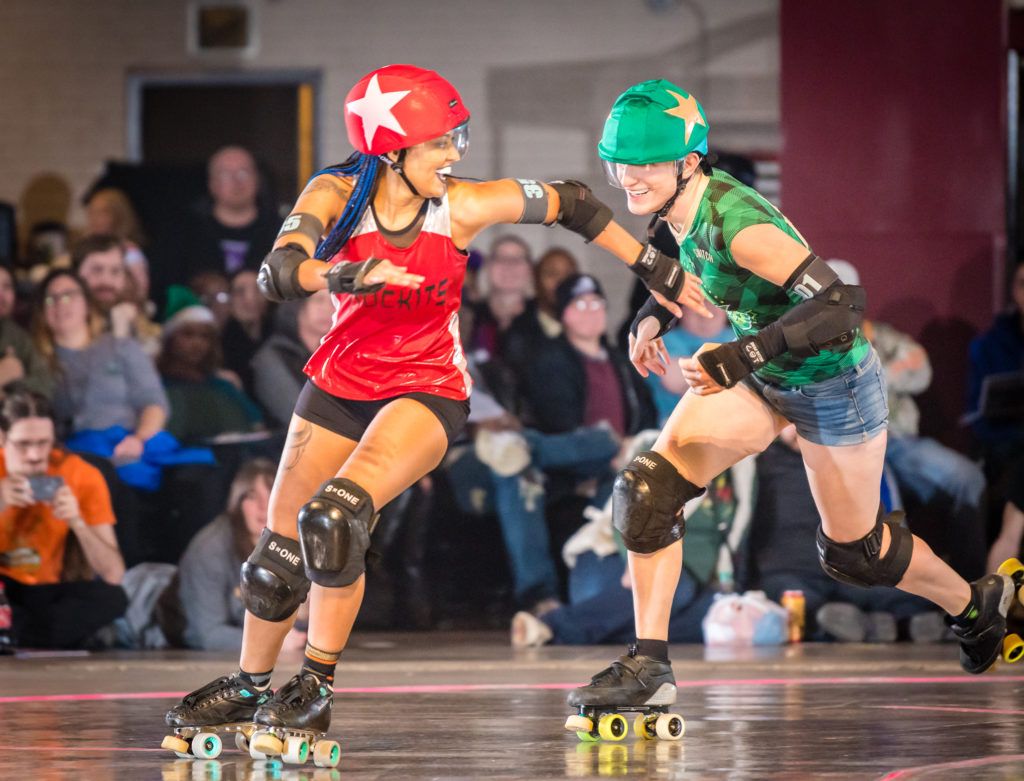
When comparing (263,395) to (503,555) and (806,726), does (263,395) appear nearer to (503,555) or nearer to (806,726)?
(503,555)

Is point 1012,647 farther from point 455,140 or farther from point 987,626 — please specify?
point 455,140

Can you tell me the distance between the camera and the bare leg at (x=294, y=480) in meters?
4.04

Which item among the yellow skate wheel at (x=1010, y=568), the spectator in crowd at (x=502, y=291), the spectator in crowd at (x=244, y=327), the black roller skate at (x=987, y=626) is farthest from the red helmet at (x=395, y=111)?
the spectator in crowd at (x=502, y=291)

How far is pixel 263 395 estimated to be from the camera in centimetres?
761

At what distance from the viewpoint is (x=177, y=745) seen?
12.8 ft

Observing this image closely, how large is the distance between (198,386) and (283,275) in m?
4.02

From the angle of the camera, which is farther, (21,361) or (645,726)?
(21,361)

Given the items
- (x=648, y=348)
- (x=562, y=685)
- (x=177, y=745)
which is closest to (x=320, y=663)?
(x=177, y=745)

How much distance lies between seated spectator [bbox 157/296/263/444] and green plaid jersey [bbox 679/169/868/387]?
361 centimetres

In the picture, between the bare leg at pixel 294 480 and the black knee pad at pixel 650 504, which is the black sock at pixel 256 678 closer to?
the bare leg at pixel 294 480

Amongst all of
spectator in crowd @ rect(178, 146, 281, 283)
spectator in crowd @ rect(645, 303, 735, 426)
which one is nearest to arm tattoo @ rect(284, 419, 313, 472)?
spectator in crowd @ rect(645, 303, 735, 426)

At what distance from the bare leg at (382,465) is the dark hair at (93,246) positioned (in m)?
4.16

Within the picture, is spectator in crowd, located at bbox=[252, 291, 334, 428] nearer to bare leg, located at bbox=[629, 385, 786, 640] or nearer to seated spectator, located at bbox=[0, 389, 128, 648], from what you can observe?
seated spectator, located at bbox=[0, 389, 128, 648]

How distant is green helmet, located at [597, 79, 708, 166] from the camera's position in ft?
13.7
